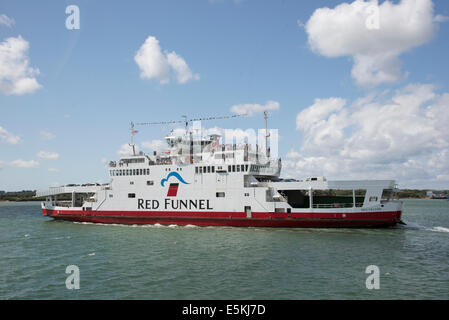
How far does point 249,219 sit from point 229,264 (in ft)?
36.2

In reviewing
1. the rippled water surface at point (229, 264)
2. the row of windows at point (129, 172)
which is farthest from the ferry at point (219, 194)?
the rippled water surface at point (229, 264)

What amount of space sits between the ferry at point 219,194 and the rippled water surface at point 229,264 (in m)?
1.57

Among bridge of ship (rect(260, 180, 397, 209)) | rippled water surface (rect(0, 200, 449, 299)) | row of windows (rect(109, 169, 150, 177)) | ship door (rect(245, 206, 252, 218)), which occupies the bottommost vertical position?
rippled water surface (rect(0, 200, 449, 299))

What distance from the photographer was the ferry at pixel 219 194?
83.5 ft

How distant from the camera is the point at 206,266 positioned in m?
15.6

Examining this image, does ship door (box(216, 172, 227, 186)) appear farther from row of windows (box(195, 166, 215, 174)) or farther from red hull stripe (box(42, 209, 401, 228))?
red hull stripe (box(42, 209, 401, 228))

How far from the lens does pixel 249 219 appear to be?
2683cm

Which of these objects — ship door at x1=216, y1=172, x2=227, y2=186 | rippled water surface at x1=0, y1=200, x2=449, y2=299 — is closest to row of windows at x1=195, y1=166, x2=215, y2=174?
ship door at x1=216, y1=172, x2=227, y2=186

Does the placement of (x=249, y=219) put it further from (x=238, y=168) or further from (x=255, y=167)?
(x=255, y=167)

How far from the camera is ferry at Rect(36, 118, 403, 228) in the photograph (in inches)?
1001

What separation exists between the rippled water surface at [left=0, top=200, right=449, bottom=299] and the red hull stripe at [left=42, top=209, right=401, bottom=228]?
886 mm

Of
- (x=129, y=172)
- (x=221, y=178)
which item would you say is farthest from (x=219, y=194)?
(x=129, y=172)
